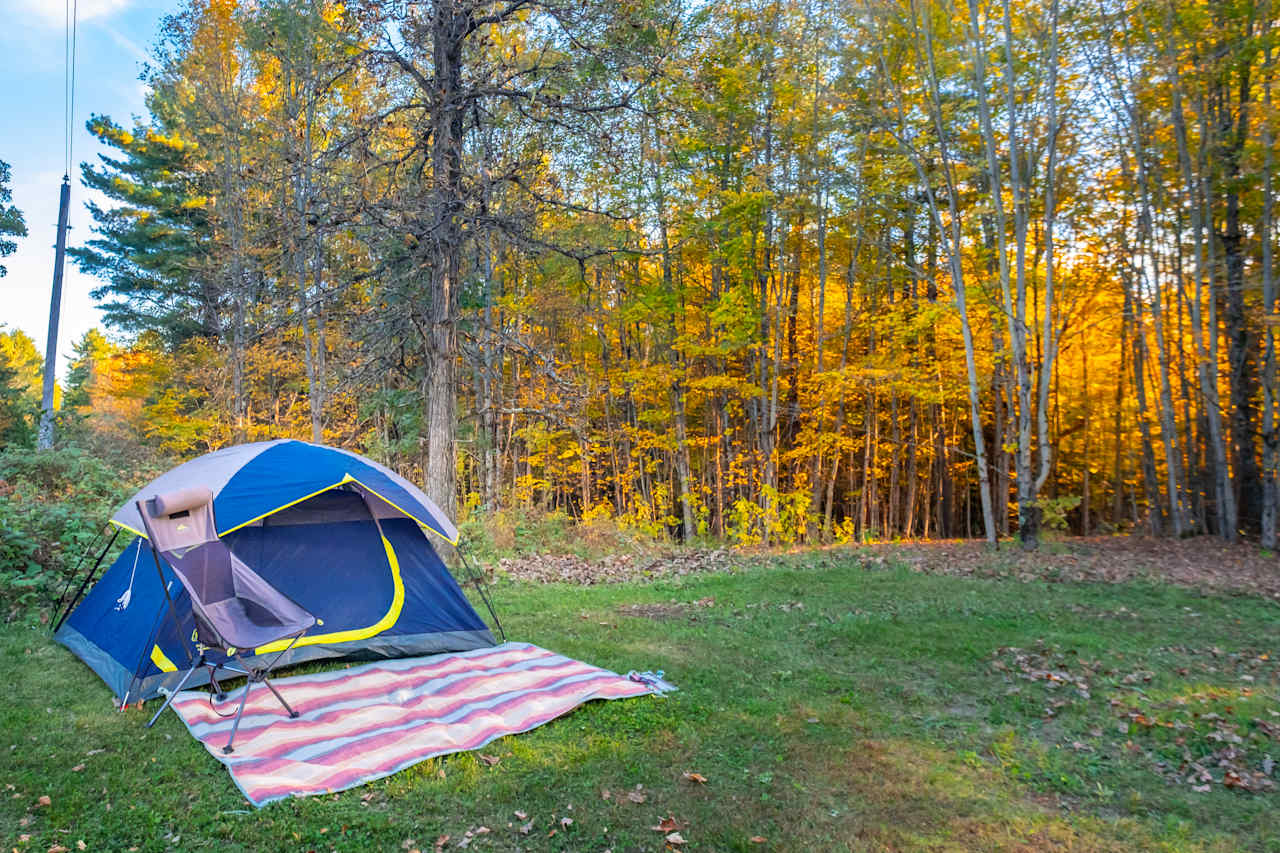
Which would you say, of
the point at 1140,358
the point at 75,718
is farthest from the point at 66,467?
the point at 1140,358

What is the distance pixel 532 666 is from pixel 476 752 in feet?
4.51

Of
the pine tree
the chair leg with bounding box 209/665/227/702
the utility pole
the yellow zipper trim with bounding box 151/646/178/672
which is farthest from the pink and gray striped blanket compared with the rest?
the pine tree

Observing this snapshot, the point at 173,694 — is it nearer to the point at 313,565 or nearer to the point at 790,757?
the point at 313,565

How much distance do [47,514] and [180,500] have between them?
3.89m

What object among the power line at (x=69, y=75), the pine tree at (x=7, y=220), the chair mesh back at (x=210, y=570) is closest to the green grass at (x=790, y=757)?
the chair mesh back at (x=210, y=570)

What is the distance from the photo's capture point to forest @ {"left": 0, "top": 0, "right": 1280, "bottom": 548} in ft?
27.9

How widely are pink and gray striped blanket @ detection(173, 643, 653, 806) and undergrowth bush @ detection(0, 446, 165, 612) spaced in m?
3.17

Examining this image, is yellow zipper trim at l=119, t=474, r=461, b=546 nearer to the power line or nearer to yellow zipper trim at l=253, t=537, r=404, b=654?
yellow zipper trim at l=253, t=537, r=404, b=654

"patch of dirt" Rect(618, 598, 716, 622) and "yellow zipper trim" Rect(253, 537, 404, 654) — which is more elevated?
"yellow zipper trim" Rect(253, 537, 404, 654)

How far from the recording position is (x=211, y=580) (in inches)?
173

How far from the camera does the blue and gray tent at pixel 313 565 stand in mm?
4723

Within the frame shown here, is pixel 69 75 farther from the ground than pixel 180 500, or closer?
farther from the ground

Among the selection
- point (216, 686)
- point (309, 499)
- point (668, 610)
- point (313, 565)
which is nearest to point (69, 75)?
point (309, 499)

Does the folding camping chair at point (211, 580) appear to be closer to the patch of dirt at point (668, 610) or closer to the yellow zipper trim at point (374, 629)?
the yellow zipper trim at point (374, 629)
